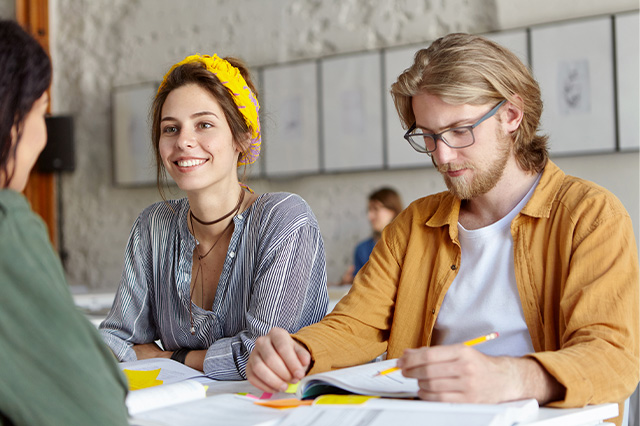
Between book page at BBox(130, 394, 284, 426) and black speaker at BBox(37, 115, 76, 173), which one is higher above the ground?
black speaker at BBox(37, 115, 76, 173)

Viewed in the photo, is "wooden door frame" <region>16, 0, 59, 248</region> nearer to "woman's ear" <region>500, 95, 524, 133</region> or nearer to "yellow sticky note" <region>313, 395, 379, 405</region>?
"woman's ear" <region>500, 95, 524, 133</region>

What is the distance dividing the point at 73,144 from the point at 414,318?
4.99 m

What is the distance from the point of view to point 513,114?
1648 millimetres

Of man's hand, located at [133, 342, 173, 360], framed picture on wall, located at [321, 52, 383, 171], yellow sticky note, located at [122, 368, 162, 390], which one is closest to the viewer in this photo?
yellow sticky note, located at [122, 368, 162, 390]

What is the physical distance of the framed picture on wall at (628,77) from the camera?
3.97m

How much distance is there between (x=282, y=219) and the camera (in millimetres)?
1828

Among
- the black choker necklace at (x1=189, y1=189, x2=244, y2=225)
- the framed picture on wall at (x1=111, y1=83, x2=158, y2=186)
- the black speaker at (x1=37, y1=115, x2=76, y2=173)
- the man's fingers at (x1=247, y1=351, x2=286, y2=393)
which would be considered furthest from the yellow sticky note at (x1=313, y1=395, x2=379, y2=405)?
the black speaker at (x1=37, y1=115, x2=76, y2=173)

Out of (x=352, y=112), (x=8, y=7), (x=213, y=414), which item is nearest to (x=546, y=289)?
(x=213, y=414)

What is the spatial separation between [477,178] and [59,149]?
5.09 metres

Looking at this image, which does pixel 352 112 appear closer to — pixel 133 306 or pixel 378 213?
pixel 378 213

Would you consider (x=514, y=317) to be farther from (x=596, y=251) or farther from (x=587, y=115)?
(x=587, y=115)

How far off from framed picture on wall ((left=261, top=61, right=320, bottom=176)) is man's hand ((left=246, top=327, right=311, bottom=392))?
368cm

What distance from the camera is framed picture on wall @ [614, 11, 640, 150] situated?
13.0 feet

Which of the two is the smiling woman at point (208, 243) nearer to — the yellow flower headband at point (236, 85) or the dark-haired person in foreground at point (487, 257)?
the yellow flower headband at point (236, 85)
